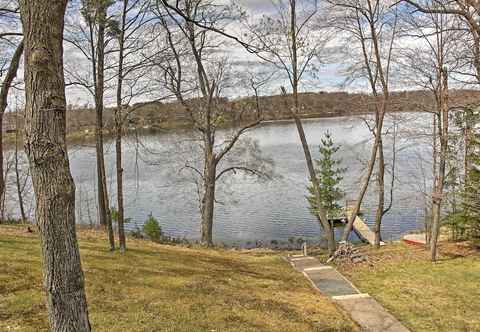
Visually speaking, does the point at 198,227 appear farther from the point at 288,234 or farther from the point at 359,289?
the point at 359,289

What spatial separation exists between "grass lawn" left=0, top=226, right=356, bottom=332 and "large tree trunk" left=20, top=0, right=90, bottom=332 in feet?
9.83

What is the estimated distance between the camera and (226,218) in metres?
23.8

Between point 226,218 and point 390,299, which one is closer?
point 390,299

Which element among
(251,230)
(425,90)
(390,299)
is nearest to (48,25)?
(390,299)

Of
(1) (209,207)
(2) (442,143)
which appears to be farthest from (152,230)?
(2) (442,143)

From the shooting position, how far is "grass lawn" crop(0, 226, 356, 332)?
230 inches

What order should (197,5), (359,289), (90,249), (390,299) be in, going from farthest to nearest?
(197,5) < (90,249) < (359,289) < (390,299)

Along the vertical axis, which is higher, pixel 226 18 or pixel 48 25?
pixel 226 18

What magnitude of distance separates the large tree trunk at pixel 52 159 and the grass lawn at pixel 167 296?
3.00 m

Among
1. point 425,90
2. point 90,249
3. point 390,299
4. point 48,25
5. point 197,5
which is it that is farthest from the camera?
point 197,5

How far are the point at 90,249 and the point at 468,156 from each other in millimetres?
11781

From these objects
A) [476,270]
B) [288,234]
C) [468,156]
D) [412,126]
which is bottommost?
[288,234]

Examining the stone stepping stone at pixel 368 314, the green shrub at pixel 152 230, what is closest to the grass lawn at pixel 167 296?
the stone stepping stone at pixel 368 314

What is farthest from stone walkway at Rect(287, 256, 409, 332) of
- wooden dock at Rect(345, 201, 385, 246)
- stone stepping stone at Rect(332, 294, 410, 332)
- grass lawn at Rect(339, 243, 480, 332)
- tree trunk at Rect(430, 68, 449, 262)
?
wooden dock at Rect(345, 201, 385, 246)
